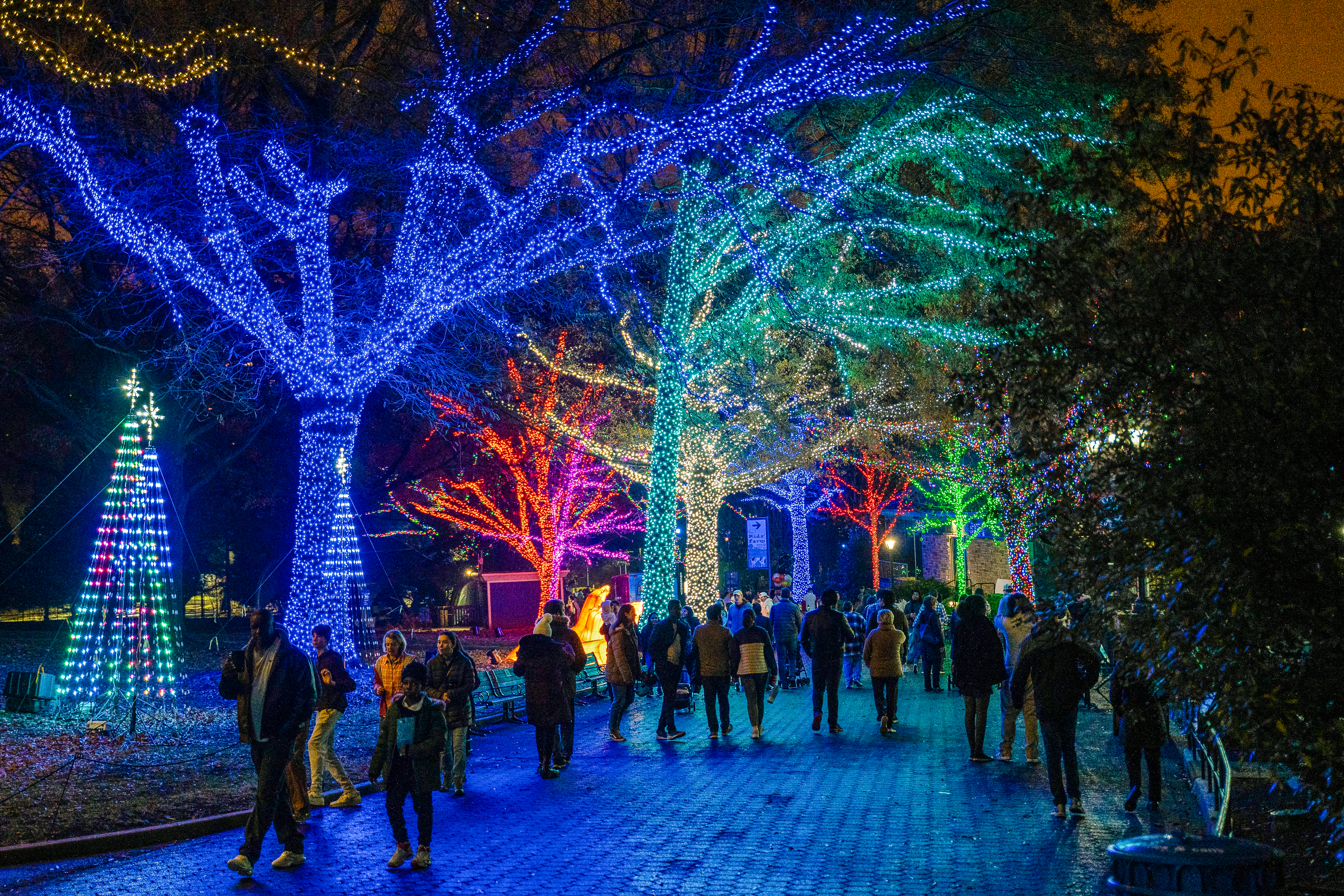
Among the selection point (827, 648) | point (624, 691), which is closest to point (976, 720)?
point (827, 648)

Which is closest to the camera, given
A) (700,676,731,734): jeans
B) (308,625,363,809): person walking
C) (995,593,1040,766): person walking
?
(308,625,363,809): person walking

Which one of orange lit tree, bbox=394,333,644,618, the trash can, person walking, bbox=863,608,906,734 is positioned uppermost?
orange lit tree, bbox=394,333,644,618

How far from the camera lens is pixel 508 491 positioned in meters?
42.3

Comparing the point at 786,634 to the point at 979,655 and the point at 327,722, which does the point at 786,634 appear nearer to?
the point at 979,655

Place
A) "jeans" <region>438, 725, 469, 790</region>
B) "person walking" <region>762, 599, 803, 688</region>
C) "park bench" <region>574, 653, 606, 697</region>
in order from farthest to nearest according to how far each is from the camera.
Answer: "park bench" <region>574, 653, 606, 697</region> < "person walking" <region>762, 599, 803, 688</region> < "jeans" <region>438, 725, 469, 790</region>

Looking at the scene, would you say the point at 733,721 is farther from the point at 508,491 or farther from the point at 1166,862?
the point at 508,491

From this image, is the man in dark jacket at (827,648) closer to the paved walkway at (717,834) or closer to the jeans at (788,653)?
the paved walkway at (717,834)

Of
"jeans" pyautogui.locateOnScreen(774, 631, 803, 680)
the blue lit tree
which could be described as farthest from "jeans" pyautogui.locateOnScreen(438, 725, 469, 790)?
"jeans" pyautogui.locateOnScreen(774, 631, 803, 680)

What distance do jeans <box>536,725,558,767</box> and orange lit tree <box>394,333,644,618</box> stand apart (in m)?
23.4

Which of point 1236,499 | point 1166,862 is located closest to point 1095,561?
point 1236,499

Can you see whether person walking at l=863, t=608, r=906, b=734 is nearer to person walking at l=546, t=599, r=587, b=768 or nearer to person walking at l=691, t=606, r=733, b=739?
person walking at l=691, t=606, r=733, b=739

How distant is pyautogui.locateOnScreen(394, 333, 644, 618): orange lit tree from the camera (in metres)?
37.8

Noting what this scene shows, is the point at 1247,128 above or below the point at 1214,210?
above

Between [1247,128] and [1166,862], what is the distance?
3.82 metres
